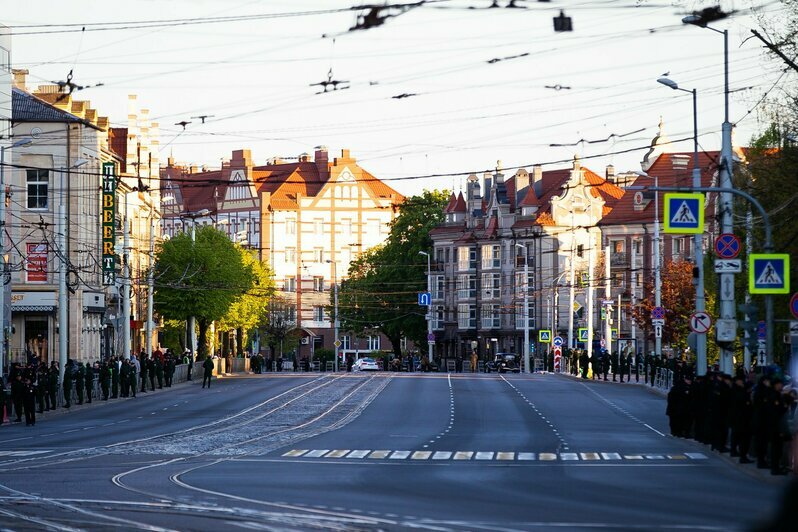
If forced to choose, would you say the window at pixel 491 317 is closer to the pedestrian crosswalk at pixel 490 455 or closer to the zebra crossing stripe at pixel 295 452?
the zebra crossing stripe at pixel 295 452

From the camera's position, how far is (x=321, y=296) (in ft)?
558

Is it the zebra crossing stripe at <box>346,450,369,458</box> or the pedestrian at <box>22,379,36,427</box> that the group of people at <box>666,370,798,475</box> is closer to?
the zebra crossing stripe at <box>346,450,369,458</box>

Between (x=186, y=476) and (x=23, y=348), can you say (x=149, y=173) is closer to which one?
(x=23, y=348)

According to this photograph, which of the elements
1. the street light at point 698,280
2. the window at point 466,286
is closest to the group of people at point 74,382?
the street light at point 698,280

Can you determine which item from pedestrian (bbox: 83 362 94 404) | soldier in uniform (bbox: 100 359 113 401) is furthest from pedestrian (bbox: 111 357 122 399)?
pedestrian (bbox: 83 362 94 404)

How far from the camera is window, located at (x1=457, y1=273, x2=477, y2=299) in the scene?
142m

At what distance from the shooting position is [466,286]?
143 meters

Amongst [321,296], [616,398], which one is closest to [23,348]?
[616,398]

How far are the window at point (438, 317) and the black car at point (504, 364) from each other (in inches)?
916

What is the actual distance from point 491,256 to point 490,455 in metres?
107

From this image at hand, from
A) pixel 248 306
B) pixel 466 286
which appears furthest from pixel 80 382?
pixel 466 286

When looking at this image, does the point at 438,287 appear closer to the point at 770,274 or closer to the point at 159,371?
the point at 159,371

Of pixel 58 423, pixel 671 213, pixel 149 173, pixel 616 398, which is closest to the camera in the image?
pixel 671 213

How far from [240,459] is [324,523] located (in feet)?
43.5
